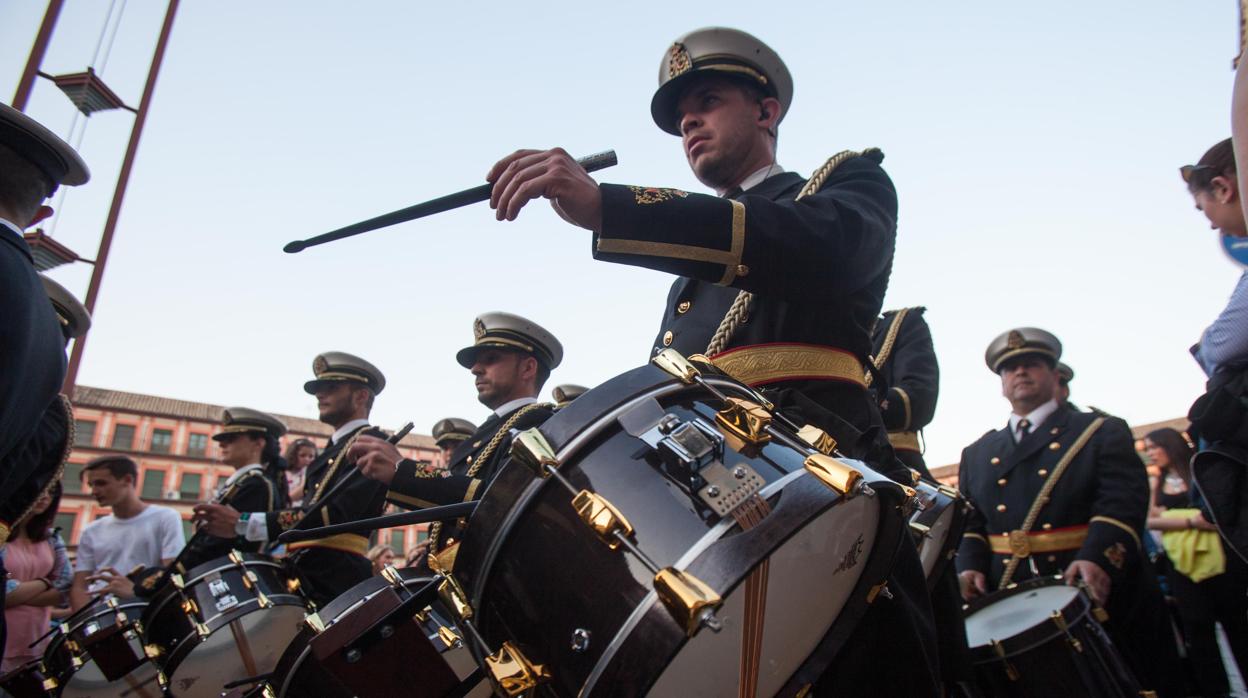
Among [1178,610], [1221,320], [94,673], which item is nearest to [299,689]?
[94,673]

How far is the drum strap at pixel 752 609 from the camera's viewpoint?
132 centimetres

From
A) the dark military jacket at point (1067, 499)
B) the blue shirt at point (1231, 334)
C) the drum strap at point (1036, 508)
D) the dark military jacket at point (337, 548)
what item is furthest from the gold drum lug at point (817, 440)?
the dark military jacket at point (337, 548)

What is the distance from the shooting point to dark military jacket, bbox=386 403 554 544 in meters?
4.52

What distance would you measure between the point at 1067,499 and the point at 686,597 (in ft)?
13.8

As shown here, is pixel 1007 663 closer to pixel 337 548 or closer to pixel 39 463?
Answer: pixel 39 463

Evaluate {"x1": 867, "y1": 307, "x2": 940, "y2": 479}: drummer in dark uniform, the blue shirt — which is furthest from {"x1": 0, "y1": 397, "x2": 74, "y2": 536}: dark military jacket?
the blue shirt

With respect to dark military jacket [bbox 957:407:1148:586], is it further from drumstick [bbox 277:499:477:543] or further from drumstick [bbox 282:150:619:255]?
drumstick [bbox 277:499:477:543]

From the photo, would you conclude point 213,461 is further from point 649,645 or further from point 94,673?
point 649,645

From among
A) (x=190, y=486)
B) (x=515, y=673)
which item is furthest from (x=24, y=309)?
(x=190, y=486)

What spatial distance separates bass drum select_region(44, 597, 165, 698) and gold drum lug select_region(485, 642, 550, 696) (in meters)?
3.84

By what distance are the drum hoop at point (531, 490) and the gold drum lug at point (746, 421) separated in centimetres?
13

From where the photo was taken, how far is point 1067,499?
4.48 meters

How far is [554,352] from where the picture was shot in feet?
20.7

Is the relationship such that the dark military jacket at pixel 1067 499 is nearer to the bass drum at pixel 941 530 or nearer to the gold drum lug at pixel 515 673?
the bass drum at pixel 941 530
